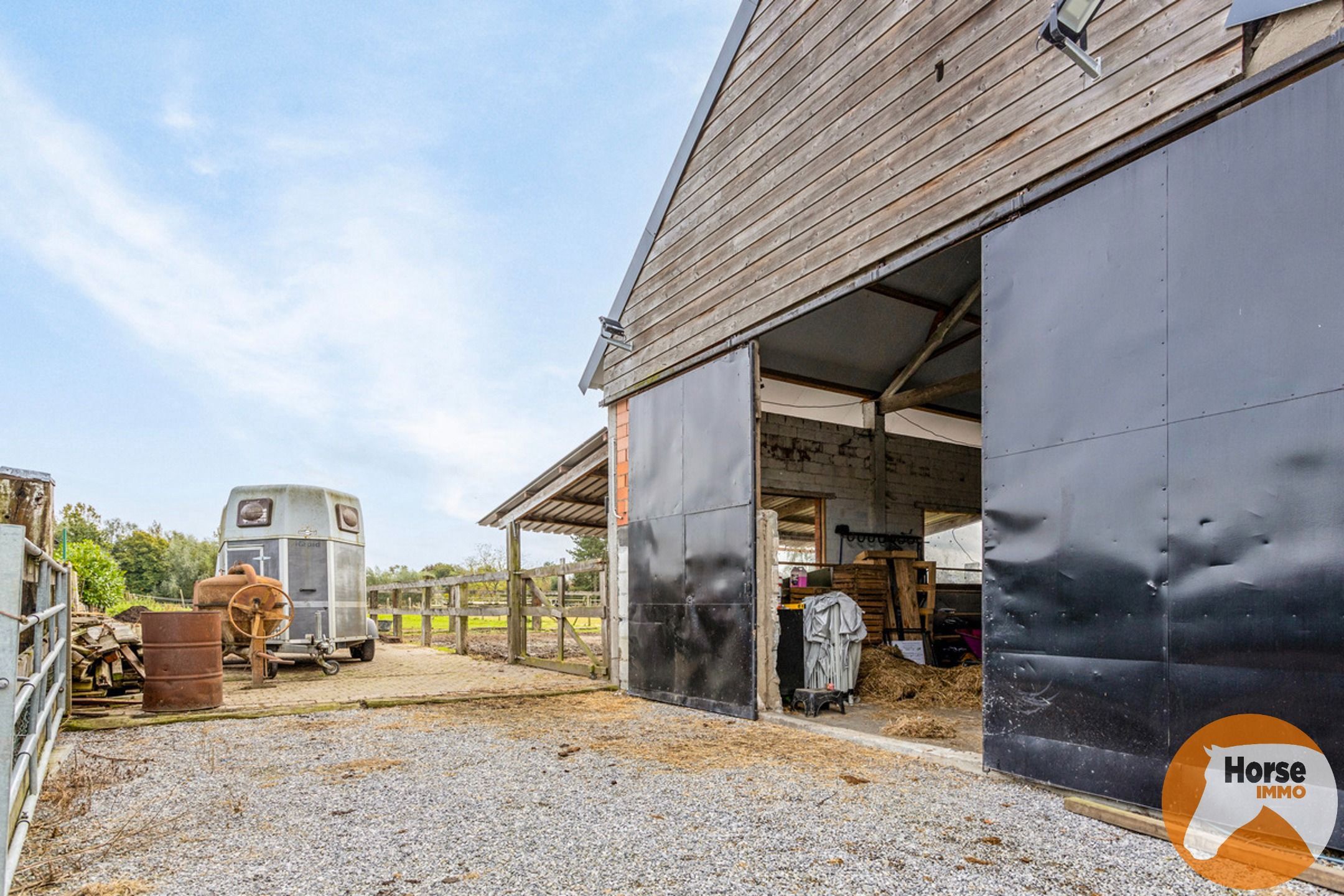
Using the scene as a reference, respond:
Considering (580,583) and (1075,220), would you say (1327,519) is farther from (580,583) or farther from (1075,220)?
(580,583)

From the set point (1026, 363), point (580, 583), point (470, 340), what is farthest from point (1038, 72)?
point (470, 340)

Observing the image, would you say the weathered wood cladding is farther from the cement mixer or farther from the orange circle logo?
the cement mixer

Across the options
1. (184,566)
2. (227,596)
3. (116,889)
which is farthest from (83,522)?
(116,889)

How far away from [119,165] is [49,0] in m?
8.04

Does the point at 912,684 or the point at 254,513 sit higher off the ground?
the point at 254,513

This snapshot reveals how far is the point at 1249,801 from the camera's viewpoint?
9.95ft

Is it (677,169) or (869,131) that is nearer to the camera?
(869,131)

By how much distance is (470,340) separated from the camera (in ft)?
140

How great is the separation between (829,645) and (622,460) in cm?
312

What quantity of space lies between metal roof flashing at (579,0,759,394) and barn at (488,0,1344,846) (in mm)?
57

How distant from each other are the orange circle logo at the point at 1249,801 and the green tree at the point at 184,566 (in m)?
36.6

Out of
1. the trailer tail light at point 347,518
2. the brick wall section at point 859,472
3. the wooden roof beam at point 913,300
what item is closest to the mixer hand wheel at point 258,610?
the trailer tail light at point 347,518

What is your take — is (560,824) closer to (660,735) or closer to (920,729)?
(660,735)

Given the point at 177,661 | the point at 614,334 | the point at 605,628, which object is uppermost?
the point at 614,334
